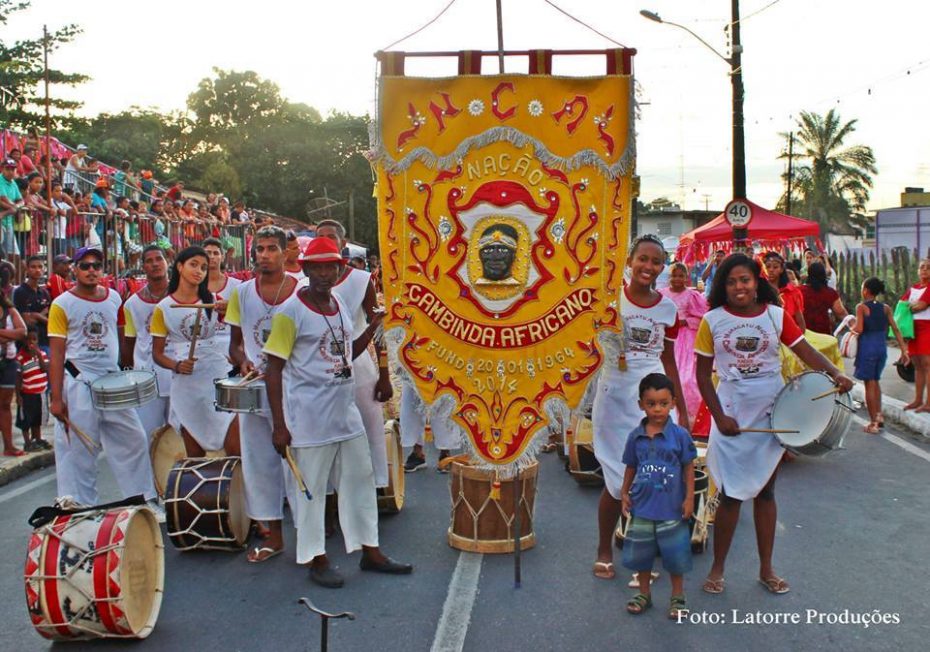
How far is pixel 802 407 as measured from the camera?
4988 millimetres

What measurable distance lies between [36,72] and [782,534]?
1097 inches

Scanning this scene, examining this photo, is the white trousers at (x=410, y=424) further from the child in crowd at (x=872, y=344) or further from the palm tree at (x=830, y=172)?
the palm tree at (x=830, y=172)

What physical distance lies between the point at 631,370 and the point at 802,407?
1.04 metres

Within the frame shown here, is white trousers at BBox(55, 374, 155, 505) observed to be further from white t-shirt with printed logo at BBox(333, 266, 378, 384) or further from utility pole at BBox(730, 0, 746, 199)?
utility pole at BBox(730, 0, 746, 199)

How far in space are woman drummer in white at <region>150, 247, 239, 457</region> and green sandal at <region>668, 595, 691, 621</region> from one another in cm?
355

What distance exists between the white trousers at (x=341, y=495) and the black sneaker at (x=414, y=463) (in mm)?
2599

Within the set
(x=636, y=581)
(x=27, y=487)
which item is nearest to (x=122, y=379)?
(x=27, y=487)

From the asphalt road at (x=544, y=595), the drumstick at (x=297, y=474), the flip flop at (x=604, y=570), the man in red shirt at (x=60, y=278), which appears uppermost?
the man in red shirt at (x=60, y=278)

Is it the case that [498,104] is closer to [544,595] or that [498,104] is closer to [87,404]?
[544,595]

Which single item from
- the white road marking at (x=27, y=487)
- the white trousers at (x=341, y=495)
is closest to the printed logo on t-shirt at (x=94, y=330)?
the white trousers at (x=341, y=495)

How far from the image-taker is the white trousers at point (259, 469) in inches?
234

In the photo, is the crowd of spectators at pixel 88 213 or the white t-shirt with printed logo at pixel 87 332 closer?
the white t-shirt with printed logo at pixel 87 332

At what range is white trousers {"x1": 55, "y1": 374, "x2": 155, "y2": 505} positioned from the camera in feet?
21.1

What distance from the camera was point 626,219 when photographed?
17.3 ft
